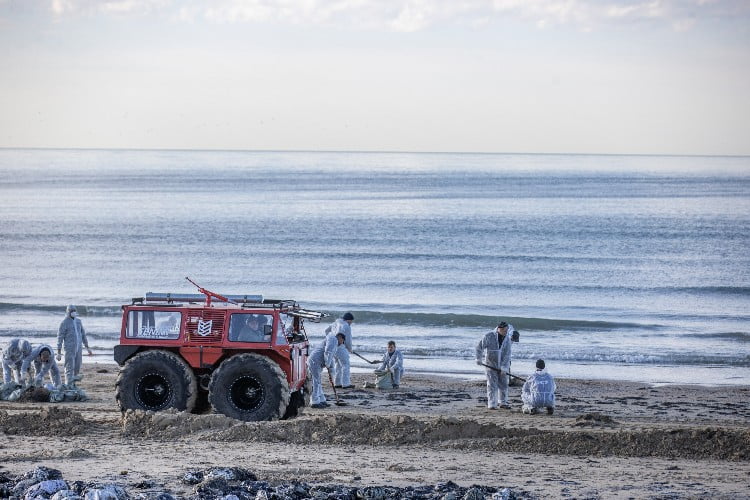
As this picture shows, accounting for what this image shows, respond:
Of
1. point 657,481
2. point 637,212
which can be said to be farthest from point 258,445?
point 637,212

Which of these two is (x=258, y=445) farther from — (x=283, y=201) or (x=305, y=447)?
(x=283, y=201)

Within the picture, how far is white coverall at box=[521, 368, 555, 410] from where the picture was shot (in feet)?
55.7

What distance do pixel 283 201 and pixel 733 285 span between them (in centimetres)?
6190

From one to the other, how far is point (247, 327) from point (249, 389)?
3.00 feet

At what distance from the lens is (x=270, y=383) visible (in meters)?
15.2

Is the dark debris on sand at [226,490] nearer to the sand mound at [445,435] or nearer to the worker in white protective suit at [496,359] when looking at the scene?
the sand mound at [445,435]

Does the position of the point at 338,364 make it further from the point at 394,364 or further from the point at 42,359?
the point at 42,359

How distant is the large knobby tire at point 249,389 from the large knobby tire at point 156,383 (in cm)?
40

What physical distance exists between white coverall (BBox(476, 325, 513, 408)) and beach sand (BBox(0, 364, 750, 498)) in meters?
0.39

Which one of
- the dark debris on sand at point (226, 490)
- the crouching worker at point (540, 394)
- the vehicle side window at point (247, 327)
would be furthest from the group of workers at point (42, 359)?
the crouching worker at point (540, 394)

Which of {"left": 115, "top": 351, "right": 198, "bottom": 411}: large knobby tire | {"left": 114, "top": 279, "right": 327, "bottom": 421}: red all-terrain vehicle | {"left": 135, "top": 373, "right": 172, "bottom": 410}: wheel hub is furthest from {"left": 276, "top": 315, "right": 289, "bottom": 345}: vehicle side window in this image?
{"left": 135, "top": 373, "right": 172, "bottom": 410}: wheel hub

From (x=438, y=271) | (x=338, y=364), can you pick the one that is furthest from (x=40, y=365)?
(x=438, y=271)

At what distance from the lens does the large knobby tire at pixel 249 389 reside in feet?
49.9

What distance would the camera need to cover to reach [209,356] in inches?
611
